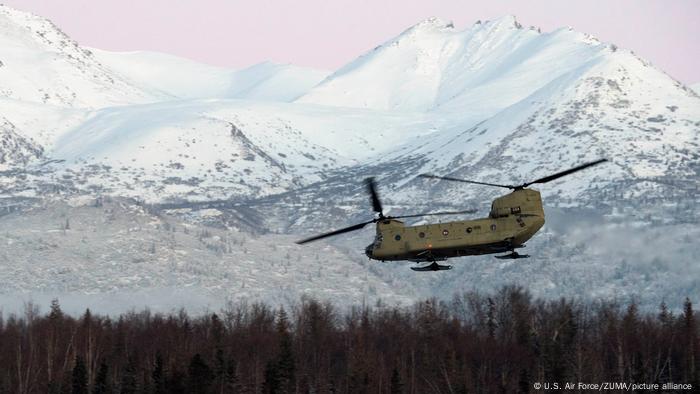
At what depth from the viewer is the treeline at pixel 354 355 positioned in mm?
126688

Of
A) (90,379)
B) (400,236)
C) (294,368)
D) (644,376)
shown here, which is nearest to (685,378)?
(644,376)

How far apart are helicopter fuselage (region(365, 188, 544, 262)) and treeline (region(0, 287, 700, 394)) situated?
44.4 metres

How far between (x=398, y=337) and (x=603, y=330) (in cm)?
2303

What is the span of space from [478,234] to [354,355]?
68299 mm

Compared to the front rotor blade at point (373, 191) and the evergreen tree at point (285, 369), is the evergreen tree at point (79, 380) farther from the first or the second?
the front rotor blade at point (373, 191)

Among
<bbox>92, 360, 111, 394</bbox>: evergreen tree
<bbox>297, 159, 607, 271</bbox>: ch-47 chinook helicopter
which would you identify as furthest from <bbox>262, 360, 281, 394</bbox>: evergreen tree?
<bbox>297, 159, 607, 271</bbox>: ch-47 chinook helicopter

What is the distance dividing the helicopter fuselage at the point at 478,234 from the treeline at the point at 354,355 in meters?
44.4

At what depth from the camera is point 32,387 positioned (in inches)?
5148

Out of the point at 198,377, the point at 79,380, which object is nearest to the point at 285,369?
the point at 198,377

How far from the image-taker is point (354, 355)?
143000 millimetres

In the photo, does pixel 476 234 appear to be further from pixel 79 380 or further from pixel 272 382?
pixel 79 380

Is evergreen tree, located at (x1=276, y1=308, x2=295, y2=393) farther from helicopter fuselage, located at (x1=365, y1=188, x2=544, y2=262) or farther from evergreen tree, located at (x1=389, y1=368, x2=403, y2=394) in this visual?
helicopter fuselage, located at (x1=365, y1=188, x2=544, y2=262)

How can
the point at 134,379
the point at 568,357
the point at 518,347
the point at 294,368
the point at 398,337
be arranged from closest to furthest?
1. the point at 134,379
2. the point at 294,368
3. the point at 568,357
4. the point at 518,347
5. the point at 398,337

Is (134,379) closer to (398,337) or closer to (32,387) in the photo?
(32,387)
